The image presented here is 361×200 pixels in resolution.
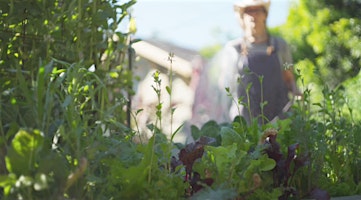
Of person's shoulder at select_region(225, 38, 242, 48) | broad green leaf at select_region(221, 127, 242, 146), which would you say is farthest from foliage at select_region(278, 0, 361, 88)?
broad green leaf at select_region(221, 127, 242, 146)

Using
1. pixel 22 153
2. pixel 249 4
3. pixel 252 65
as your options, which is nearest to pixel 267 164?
pixel 22 153

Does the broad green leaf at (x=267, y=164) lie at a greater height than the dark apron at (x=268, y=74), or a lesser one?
greater

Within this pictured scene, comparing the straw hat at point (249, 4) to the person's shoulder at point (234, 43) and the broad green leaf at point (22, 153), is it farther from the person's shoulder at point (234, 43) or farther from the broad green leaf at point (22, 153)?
the broad green leaf at point (22, 153)

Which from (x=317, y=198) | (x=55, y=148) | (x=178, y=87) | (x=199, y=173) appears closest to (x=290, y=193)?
(x=317, y=198)

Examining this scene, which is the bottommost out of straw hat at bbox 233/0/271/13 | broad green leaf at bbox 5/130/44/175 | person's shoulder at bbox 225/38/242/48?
person's shoulder at bbox 225/38/242/48

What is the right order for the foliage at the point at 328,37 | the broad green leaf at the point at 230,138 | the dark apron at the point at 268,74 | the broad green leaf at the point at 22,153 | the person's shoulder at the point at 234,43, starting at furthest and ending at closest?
the foliage at the point at 328,37, the person's shoulder at the point at 234,43, the dark apron at the point at 268,74, the broad green leaf at the point at 230,138, the broad green leaf at the point at 22,153

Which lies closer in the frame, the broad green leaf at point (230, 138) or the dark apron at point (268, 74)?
the broad green leaf at point (230, 138)

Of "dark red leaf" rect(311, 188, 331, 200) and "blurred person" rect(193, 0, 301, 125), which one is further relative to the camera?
"blurred person" rect(193, 0, 301, 125)

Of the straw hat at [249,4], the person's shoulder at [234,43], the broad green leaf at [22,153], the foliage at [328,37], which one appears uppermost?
the straw hat at [249,4]

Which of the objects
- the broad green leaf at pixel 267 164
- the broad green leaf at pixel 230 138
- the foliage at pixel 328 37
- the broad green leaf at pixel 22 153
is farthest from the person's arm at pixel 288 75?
the foliage at pixel 328 37

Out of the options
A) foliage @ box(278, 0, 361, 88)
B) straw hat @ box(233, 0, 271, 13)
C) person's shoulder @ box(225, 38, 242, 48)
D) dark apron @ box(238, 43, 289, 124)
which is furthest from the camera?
foliage @ box(278, 0, 361, 88)

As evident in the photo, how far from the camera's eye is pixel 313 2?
10.2m

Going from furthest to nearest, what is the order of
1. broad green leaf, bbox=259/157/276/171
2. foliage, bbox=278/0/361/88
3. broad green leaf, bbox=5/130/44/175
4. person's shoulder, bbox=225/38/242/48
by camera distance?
foliage, bbox=278/0/361/88, person's shoulder, bbox=225/38/242/48, broad green leaf, bbox=259/157/276/171, broad green leaf, bbox=5/130/44/175

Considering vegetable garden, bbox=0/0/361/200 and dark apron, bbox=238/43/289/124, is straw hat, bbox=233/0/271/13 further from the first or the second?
vegetable garden, bbox=0/0/361/200
